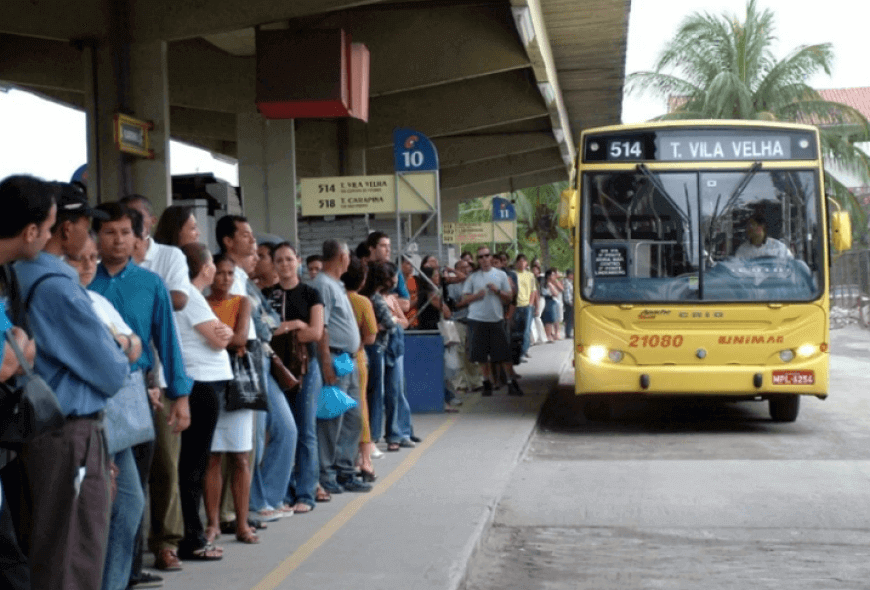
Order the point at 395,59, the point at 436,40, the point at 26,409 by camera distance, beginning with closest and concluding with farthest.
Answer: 1. the point at 26,409
2. the point at 436,40
3. the point at 395,59

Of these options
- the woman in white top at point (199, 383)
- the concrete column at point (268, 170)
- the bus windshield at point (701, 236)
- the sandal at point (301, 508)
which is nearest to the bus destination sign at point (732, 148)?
the bus windshield at point (701, 236)

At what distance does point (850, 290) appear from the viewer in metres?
41.8

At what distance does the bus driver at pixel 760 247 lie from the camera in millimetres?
14266

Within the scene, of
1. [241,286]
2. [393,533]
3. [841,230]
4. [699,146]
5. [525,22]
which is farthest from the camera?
[525,22]

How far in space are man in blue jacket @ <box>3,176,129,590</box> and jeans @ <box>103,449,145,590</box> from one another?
723 millimetres

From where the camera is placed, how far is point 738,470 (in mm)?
11500

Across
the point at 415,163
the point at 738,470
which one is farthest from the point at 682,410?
the point at 738,470

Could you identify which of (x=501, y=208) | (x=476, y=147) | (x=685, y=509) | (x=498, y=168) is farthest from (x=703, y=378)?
(x=498, y=168)

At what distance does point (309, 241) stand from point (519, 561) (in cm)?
1570

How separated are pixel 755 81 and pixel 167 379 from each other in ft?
142

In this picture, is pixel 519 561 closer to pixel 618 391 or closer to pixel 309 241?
pixel 618 391

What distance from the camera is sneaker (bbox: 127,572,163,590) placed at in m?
6.73

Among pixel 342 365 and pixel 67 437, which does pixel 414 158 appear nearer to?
pixel 342 365

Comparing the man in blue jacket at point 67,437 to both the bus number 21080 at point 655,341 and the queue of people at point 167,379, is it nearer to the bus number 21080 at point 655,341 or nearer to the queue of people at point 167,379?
the queue of people at point 167,379
